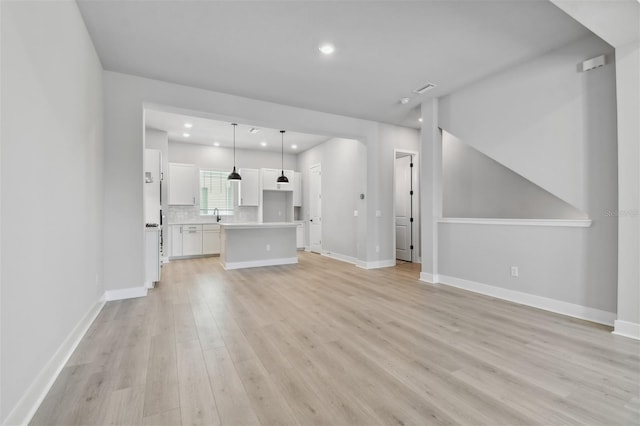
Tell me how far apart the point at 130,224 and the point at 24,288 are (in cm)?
245

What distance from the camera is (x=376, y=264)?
6.07 metres

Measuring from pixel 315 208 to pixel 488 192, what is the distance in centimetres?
454

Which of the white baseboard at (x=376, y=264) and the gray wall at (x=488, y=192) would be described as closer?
the gray wall at (x=488, y=192)

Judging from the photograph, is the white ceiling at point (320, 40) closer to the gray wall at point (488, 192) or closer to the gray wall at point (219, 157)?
the gray wall at point (488, 192)

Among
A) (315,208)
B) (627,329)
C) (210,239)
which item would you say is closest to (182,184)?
(210,239)

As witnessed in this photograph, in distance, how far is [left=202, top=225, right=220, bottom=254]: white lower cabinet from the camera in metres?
7.57

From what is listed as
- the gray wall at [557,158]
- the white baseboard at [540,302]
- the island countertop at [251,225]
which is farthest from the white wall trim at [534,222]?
the island countertop at [251,225]

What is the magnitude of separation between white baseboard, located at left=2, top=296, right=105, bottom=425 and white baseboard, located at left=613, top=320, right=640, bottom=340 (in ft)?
14.5

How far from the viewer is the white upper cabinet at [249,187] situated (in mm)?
8164

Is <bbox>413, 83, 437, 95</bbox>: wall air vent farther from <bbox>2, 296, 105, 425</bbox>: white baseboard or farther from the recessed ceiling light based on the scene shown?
<bbox>2, 296, 105, 425</bbox>: white baseboard

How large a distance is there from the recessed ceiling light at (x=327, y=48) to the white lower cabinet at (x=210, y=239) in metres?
5.62

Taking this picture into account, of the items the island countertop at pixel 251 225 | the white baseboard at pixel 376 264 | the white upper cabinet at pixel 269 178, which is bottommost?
the white baseboard at pixel 376 264

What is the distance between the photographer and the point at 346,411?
1.64m

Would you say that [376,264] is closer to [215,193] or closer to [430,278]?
[430,278]
